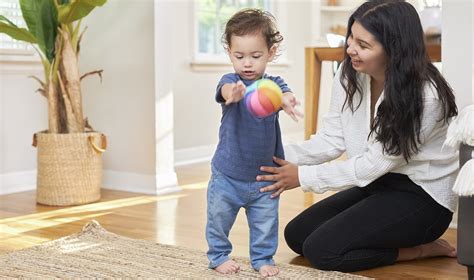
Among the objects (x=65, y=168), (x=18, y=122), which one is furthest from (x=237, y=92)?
(x=18, y=122)

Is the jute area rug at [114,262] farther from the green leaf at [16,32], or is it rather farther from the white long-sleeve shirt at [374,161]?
the green leaf at [16,32]

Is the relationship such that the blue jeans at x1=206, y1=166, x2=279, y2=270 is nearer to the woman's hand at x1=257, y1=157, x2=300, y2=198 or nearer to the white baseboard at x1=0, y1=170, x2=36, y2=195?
the woman's hand at x1=257, y1=157, x2=300, y2=198

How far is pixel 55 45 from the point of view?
3262 mm

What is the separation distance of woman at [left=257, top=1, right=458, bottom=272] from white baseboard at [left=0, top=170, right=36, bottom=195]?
1.82m

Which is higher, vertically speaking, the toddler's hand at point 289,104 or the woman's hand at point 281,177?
the toddler's hand at point 289,104

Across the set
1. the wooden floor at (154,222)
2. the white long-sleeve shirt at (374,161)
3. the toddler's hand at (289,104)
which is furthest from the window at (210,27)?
the toddler's hand at (289,104)

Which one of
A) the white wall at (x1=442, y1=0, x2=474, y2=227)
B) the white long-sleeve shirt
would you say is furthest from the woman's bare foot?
the white wall at (x1=442, y1=0, x2=474, y2=227)

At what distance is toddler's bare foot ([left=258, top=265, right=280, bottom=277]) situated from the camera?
77.7 inches

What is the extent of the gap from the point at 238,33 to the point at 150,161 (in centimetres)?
185

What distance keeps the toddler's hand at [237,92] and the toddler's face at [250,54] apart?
0.10 meters

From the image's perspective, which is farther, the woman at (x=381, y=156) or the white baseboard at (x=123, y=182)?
the white baseboard at (x=123, y=182)

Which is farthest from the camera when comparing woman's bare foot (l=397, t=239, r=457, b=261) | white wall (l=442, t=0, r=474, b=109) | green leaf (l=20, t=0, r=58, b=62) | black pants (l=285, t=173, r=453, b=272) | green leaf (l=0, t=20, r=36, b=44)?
green leaf (l=20, t=0, r=58, b=62)

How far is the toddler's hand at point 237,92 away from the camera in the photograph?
173cm

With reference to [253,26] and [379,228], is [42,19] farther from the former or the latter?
[379,228]
